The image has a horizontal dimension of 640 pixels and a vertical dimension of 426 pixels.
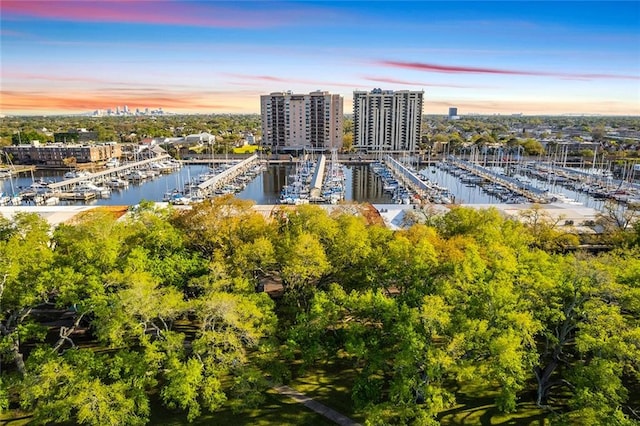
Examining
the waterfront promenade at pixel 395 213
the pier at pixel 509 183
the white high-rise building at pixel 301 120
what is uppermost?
the white high-rise building at pixel 301 120

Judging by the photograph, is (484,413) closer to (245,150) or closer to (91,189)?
(91,189)

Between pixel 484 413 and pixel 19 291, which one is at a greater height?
pixel 19 291

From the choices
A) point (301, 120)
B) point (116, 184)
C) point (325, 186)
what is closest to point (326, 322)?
point (325, 186)

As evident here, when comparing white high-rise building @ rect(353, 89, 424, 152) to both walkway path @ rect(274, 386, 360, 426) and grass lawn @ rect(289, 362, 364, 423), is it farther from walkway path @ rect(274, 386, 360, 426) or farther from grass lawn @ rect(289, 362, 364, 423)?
→ walkway path @ rect(274, 386, 360, 426)

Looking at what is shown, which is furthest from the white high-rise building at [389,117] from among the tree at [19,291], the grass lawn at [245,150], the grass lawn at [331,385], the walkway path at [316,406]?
the tree at [19,291]

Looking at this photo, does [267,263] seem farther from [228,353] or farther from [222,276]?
[228,353]

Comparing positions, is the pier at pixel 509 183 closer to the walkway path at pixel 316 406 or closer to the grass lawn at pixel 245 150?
the walkway path at pixel 316 406

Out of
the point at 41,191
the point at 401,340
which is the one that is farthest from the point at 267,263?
the point at 41,191
